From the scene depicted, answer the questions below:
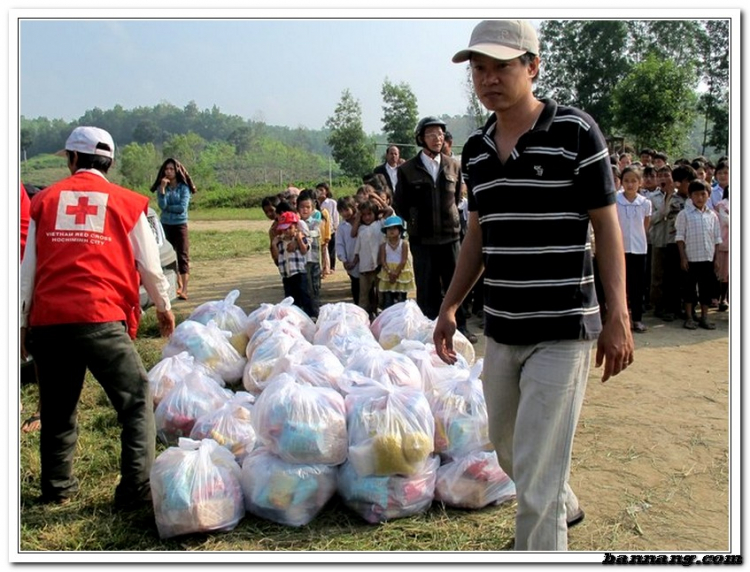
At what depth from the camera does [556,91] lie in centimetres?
3988

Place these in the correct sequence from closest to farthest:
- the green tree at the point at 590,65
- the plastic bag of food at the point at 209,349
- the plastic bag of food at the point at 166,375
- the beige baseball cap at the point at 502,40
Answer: the beige baseball cap at the point at 502,40
the plastic bag of food at the point at 166,375
the plastic bag of food at the point at 209,349
the green tree at the point at 590,65

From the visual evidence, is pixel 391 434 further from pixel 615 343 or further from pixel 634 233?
pixel 634 233

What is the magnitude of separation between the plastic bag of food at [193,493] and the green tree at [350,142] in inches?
1610

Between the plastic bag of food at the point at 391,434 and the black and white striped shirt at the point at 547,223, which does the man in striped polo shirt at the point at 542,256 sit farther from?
the plastic bag of food at the point at 391,434

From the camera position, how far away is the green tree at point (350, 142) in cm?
4466

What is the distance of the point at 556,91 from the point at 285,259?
36.4 m

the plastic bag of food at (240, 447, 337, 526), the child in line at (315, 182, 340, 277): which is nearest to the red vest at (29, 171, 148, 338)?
the plastic bag of food at (240, 447, 337, 526)

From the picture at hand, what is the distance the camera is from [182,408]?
4.00m

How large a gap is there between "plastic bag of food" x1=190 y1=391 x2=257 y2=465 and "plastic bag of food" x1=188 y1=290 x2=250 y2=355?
5.14 ft

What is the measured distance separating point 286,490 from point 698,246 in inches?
203

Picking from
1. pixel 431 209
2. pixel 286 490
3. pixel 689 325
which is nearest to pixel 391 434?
pixel 286 490

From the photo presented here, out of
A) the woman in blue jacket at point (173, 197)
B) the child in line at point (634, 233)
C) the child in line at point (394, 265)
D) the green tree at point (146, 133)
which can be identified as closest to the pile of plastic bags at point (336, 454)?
the child in line at point (394, 265)

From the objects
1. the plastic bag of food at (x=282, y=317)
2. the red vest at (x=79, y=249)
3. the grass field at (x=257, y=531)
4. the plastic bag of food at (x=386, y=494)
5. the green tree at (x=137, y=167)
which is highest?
the green tree at (x=137, y=167)

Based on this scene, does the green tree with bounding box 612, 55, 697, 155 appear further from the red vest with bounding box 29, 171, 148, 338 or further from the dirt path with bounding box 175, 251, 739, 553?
the red vest with bounding box 29, 171, 148, 338
